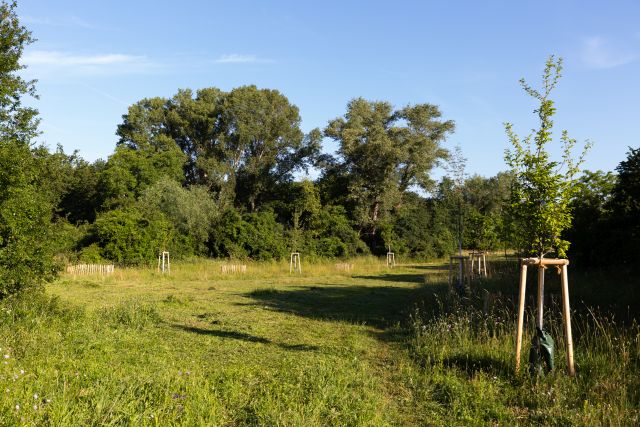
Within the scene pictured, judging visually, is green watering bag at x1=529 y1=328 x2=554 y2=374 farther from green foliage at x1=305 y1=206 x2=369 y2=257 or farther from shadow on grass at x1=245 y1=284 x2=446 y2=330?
green foliage at x1=305 y1=206 x2=369 y2=257

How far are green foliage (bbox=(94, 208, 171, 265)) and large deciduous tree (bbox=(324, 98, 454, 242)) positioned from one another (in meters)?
17.1

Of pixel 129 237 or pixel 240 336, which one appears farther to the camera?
pixel 129 237

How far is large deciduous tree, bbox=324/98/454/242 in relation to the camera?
38688 mm

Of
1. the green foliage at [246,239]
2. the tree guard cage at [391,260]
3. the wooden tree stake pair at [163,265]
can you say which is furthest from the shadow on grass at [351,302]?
the tree guard cage at [391,260]

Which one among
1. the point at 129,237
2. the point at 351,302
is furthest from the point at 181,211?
the point at 351,302

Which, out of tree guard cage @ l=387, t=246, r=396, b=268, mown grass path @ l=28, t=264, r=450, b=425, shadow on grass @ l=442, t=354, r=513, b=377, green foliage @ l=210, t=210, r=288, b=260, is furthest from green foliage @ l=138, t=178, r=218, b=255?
shadow on grass @ l=442, t=354, r=513, b=377

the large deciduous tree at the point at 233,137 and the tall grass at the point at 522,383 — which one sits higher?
the large deciduous tree at the point at 233,137

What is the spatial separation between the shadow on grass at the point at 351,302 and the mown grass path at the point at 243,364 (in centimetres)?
7

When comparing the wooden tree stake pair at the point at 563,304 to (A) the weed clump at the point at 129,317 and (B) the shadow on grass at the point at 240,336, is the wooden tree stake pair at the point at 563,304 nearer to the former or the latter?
(B) the shadow on grass at the point at 240,336

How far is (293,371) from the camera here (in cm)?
590

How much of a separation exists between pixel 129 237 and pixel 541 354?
79.5 ft

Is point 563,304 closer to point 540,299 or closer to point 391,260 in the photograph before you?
point 540,299

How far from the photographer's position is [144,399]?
14.6ft

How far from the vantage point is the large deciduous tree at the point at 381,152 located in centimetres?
3869
